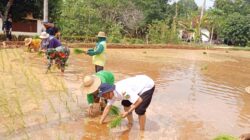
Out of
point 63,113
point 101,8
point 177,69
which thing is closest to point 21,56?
point 177,69

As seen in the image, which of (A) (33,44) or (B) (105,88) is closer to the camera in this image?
(B) (105,88)

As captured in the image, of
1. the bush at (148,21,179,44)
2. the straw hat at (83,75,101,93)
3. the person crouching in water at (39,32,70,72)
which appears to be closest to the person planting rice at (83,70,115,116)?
the straw hat at (83,75,101,93)

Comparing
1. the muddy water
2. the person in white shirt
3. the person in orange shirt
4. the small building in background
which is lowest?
the muddy water

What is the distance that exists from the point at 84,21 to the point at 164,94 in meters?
15.7

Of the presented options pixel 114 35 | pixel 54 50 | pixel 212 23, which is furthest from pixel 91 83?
pixel 212 23

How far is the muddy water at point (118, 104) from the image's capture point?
6129 millimetres

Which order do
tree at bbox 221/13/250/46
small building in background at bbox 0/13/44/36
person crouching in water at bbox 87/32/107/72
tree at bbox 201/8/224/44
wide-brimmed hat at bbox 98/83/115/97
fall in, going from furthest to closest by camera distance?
tree at bbox 201/8/224/44 → tree at bbox 221/13/250/46 → small building in background at bbox 0/13/44/36 → person crouching in water at bbox 87/32/107/72 → wide-brimmed hat at bbox 98/83/115/97

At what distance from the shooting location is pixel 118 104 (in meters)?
7.87

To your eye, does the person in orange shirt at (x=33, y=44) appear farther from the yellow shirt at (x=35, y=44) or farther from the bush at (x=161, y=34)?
the bush at (x=161, y=34)

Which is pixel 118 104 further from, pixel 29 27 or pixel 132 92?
pixel 29 27

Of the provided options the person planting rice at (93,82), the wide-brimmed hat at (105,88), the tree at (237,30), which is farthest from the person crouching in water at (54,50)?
the tree at (237,30)

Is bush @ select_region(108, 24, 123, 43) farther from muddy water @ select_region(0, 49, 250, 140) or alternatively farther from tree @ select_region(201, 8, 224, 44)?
tree @ select_region(201, 8, 224, 44)

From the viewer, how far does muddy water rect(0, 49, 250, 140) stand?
6.13m

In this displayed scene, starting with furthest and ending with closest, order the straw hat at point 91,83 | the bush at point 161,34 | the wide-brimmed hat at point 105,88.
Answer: the bush at point 161,34 < the straw hat at point 91,83 < the wide-brimmed hat at point 105,88
